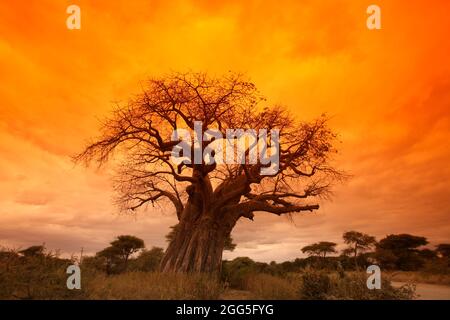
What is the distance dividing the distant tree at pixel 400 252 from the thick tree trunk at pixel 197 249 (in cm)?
2323

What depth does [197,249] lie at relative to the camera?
1664 cm

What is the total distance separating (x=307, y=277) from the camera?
1180 centimetres

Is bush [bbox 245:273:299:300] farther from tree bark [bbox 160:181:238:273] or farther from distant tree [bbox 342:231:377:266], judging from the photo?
distant tree [bbox 342:231:377:266]

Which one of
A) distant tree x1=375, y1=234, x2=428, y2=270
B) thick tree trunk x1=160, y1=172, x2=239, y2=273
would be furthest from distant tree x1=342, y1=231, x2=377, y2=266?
thick tree trunk x1=160, y1=172, x2=239, y2=273

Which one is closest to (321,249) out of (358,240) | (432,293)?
(358,240)

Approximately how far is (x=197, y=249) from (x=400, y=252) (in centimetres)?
2729

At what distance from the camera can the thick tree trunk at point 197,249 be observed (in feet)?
53.8

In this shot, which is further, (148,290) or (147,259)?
(147,259)

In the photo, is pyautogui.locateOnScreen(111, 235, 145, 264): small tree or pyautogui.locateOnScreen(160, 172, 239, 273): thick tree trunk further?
pyautogui.locateOnScreen(111, 235, 145, 264): small tree

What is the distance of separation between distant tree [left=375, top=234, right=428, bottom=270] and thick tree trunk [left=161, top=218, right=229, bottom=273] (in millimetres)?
23228

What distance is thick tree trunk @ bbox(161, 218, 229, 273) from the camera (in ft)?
53.8

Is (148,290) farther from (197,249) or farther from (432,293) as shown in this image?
(432,293)

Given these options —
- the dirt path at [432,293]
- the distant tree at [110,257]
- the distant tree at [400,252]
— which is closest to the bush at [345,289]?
the dirt path at [432,293]
